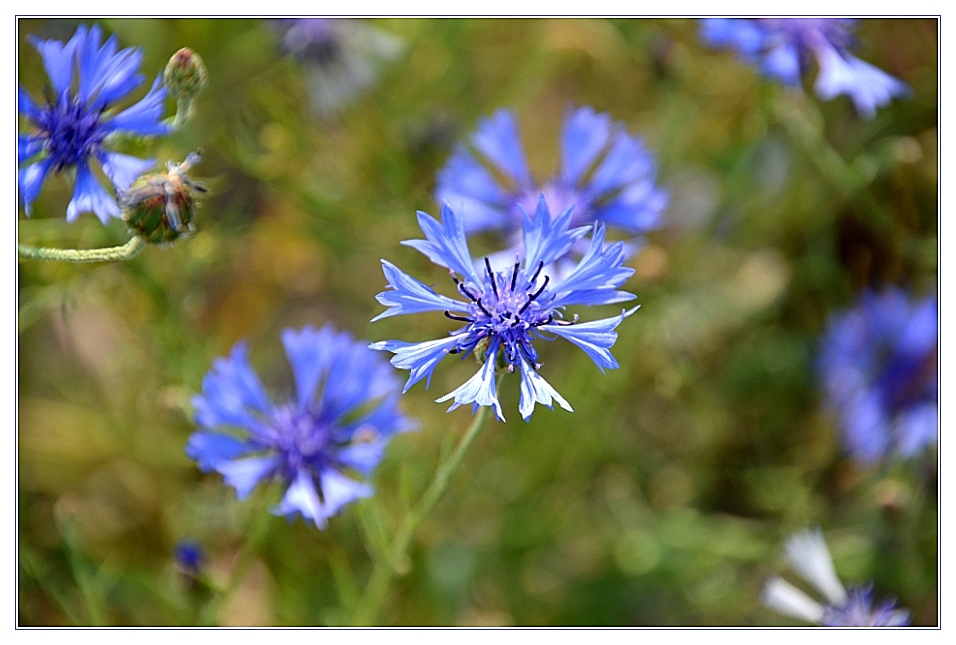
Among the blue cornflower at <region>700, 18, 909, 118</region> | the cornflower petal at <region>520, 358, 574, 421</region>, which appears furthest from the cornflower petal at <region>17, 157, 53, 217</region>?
the blue cornflower at <region>700, 18, 909, 118</region>

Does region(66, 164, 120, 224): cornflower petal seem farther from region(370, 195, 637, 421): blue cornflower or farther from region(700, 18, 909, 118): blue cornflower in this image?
region(700, 18, 909, 118): blue cornflower

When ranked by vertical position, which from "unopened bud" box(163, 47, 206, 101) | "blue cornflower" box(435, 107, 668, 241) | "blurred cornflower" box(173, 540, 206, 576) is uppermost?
"blue cornflower" box(435, 107, 668, 241)

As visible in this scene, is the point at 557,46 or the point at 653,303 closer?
the point at 653,303

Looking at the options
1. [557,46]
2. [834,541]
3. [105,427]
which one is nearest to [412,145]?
[557,46]

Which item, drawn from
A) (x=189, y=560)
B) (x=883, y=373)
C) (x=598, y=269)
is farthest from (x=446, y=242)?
(x=883, y=373)

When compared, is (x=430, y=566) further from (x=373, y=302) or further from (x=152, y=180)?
(x=152, y=180)

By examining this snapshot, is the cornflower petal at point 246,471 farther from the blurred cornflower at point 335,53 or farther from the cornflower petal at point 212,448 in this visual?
the blurred cornflower at point 335,53
